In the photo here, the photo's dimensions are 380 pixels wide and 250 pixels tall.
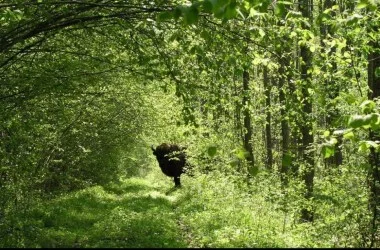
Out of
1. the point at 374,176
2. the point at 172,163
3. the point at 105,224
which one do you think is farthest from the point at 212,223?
the point at 172,163

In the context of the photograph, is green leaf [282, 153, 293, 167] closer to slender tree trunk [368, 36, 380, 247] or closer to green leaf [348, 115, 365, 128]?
green leaf [348, 115, 365, 128]

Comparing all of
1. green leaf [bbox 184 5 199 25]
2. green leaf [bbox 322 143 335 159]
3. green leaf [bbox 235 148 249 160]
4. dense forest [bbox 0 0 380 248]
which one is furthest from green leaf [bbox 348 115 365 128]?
green leaf [bbox 184 5 199 25]

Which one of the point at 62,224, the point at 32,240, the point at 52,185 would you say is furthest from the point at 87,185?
the point at 32,240

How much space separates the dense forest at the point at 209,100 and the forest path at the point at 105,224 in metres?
0.07

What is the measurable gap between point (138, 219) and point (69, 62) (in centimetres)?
546

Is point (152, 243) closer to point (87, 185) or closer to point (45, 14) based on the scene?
point (45, 14)

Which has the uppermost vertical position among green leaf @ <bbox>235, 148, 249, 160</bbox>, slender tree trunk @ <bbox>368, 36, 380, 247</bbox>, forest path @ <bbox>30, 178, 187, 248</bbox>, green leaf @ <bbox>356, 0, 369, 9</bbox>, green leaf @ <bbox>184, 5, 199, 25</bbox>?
green leaf @ <bbox>356, 0, 369, 9</bbox>

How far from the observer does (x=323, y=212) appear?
12.1m

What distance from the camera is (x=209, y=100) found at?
9.07 meters

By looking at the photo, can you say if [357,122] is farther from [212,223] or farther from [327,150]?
[212,223]

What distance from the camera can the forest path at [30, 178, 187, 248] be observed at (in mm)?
11375

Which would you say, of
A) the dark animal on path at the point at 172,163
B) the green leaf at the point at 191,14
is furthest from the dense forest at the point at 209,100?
the dark animal on path at the point at 172,163

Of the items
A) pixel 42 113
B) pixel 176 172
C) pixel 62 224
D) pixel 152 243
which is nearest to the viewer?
pixel 152 243

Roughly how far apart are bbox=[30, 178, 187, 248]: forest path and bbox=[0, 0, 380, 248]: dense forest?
0.23 ft
